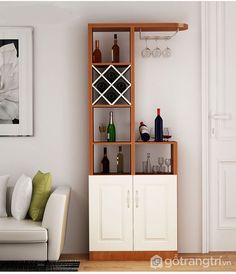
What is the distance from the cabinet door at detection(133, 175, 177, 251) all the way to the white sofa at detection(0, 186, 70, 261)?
2.28ft

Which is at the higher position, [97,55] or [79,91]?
[97,55]

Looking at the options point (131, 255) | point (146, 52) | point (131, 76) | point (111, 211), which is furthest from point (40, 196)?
point (146, 52)

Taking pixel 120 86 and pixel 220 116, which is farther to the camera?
pixel 220 116

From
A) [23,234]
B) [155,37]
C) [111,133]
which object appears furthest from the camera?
[155,37]

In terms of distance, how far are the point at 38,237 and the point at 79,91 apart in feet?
4.68

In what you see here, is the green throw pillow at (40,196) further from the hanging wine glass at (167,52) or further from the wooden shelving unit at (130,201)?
the hanging wine glass at (167,52)

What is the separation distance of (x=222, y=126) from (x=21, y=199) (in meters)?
1.93

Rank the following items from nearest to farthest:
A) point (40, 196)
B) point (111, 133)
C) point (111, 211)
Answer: point (40, 196)
point (111, 211)
point (111, 133)

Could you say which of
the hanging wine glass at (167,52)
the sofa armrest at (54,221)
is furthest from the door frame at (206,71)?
the sofa armrest at (54,221)

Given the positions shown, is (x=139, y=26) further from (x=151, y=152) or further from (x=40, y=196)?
(x=40, y=196)

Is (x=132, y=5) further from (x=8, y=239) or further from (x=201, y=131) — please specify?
(x=8, y=239)

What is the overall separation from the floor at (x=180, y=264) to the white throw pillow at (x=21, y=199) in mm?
613

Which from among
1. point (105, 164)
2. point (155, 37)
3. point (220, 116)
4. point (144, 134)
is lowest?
point (105, 164)

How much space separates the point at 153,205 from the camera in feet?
16.5
